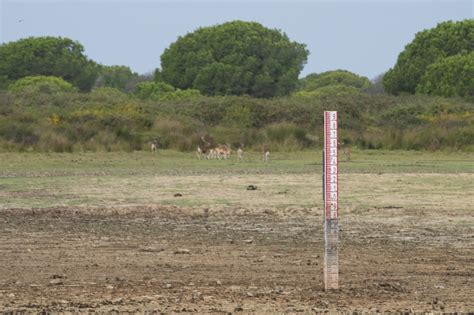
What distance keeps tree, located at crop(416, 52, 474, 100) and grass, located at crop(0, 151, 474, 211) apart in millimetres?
28265

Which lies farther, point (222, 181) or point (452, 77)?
point (452, 77)

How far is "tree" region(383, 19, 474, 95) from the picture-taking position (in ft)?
242

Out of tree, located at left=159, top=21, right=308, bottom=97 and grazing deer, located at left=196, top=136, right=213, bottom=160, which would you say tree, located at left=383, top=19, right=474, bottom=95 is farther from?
grazing deer, located at left=196, top=136, right=213, bottom=160

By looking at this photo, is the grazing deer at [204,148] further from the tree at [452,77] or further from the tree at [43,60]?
the tree at [43,60]

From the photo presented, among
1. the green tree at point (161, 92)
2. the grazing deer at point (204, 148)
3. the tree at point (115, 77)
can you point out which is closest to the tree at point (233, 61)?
the green tree at point (161, 92)

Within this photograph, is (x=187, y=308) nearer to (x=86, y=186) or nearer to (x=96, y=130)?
(x=86, y=186)

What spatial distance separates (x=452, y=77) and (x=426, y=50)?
5.61 m

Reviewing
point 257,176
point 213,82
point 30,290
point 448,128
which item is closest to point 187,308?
point 30,290

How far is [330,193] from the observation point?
10094mm

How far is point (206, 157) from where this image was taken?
39500mm

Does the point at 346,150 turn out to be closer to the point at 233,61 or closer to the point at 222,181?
the point at 222,181

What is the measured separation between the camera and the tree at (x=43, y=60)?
84.1 metres

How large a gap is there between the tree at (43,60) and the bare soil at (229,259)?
66.0 metres

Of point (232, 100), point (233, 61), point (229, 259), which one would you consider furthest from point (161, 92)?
point (229, 259)
